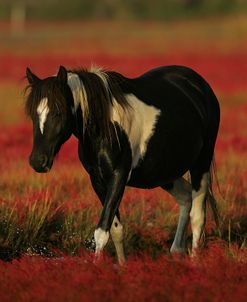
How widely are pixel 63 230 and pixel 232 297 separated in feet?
9.27

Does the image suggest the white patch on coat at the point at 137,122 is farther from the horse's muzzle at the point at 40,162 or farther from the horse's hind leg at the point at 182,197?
the horse's hind leg at the point at 182,197

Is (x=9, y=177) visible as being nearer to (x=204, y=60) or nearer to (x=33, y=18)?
(x=204, y=60)

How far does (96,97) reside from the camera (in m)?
6.03

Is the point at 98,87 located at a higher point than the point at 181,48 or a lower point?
higher

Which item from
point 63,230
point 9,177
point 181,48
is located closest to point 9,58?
point 181,48

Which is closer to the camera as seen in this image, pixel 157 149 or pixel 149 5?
pixel 157 149

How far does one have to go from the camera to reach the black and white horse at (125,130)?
18.9ft

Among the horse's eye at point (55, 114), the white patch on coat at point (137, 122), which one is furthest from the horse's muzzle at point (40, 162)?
the white patch on coat at point (137, 122)

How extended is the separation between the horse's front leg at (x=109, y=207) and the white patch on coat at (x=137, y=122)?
0.22 meters

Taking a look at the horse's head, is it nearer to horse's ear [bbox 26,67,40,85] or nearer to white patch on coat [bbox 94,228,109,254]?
horse's ear [bbox 26,67,40,85]

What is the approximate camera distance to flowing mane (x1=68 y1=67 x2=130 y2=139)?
596 cm

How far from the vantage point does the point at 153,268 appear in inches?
216

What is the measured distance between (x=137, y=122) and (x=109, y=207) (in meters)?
0.65

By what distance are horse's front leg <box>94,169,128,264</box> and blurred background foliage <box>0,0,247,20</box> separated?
204 feet
